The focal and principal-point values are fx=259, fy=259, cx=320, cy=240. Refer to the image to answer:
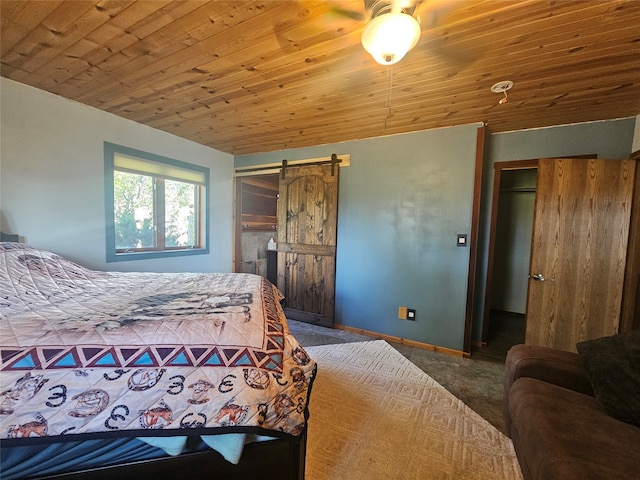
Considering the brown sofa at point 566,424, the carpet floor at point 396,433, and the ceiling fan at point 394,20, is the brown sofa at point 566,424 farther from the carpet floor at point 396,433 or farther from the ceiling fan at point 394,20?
the ceiling fan at point 394,20

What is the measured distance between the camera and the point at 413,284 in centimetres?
295

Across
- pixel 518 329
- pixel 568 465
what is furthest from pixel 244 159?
pixel 518 329

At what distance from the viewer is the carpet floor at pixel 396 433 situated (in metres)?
1.36

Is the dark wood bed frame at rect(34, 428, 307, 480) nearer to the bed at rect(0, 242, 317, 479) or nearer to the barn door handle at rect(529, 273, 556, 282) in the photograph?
the bed at rect(0, 242, 317, 479)

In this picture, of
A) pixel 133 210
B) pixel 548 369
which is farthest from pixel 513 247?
pixel 133 210

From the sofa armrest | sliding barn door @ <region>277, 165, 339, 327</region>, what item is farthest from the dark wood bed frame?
sliding barn door @ <region>277, 165, 339, 327</region>

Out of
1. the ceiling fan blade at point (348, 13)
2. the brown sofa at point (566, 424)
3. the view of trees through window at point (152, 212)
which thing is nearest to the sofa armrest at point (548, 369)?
the brown sofa at point (566, 424)

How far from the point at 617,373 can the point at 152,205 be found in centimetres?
396

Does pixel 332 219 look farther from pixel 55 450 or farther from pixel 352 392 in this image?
pixel 55 450

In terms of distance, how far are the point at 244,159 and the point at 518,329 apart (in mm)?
4561

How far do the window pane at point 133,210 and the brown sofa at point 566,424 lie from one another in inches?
138

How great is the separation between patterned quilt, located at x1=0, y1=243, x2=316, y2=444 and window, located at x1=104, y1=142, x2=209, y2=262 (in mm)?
1631

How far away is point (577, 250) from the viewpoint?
91.2 inches

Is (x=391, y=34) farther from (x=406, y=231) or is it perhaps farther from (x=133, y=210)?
(x=133, y=210)
